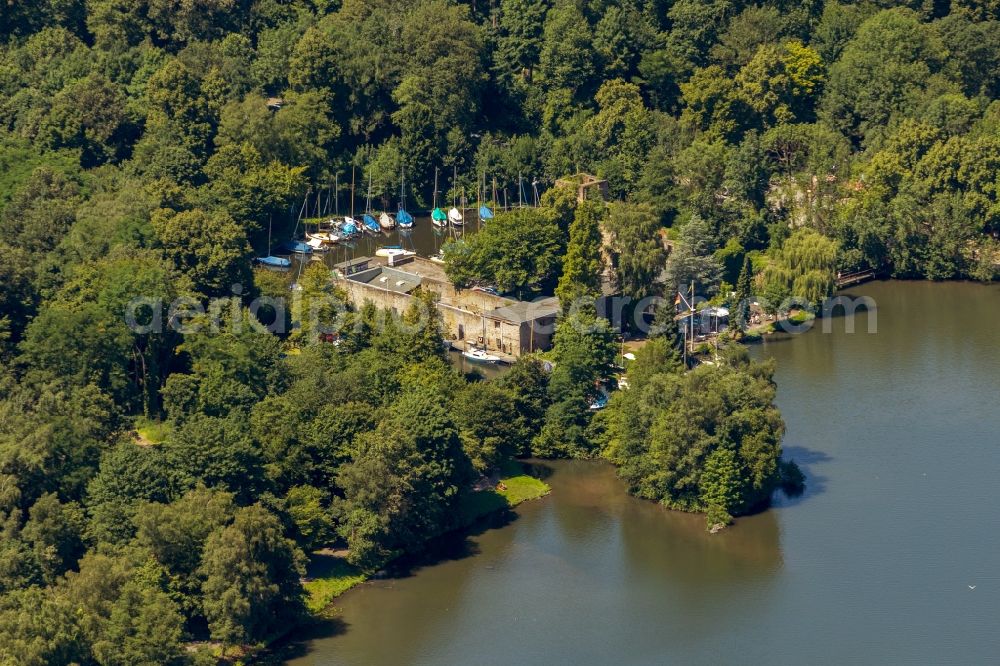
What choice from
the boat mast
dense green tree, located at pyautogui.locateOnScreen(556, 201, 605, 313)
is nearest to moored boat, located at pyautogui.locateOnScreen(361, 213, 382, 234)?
the boat mast

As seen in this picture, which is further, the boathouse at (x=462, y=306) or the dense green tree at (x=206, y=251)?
the dense green tree at (x=206, y=251)

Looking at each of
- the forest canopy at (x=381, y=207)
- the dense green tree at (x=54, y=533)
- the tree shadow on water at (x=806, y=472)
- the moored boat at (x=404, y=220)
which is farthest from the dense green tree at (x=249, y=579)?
the moored boat at (x=404, y=220)

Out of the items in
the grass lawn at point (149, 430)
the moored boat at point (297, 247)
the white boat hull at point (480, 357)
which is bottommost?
the grass lawn at point (149, 430)

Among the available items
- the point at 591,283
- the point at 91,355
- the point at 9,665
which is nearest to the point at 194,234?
the point at 91,355

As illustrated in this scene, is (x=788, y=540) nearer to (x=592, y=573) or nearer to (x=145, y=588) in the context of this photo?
(x=592, y=573)

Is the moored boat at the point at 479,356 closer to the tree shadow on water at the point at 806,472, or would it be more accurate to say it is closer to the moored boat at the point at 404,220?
the tree shadow on water at the point at 806,472

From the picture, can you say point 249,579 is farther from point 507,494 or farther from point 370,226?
point 370,226
